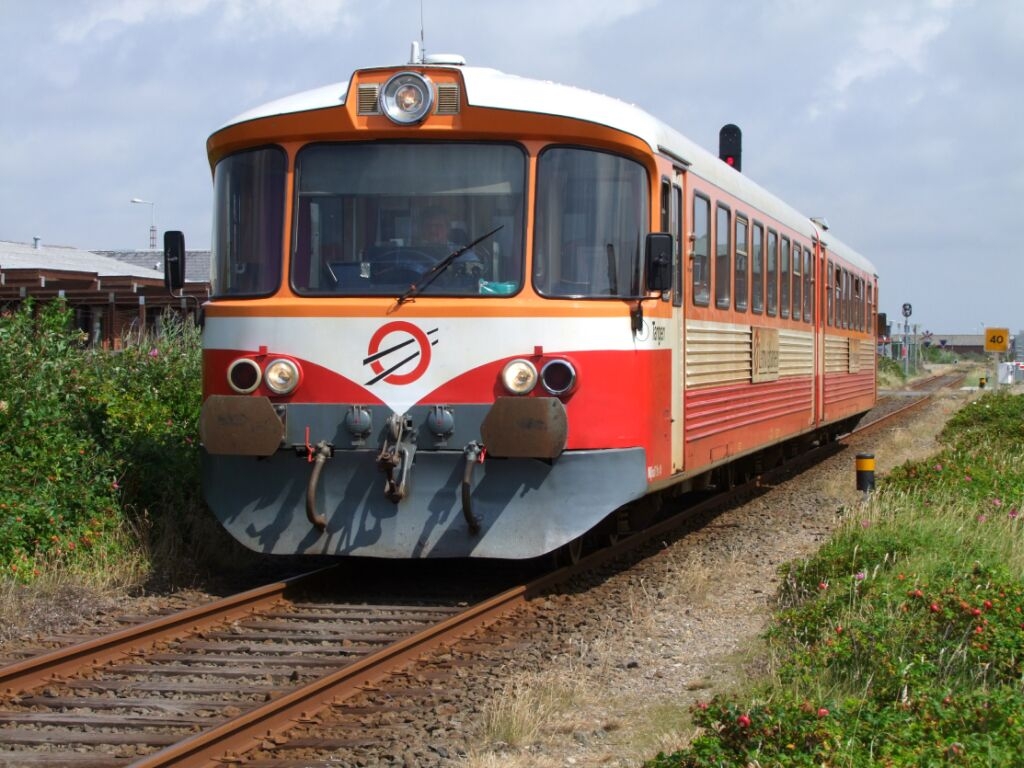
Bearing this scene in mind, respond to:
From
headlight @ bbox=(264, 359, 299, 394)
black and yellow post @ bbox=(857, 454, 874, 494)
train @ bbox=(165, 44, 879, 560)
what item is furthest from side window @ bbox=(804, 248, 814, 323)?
headlight @ bbox=(264, 359, 299, 394)

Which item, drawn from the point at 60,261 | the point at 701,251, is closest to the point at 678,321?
the point at 701,251

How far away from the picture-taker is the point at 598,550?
995cm

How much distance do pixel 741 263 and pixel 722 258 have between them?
2.60ft

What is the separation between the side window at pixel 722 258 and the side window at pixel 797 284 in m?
3.42

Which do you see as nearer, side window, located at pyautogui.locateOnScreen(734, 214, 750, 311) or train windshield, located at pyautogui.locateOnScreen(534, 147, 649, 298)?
train windshield, located at pyautogui.locateOnScreen(534, 147, 649, 298)

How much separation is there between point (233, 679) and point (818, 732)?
9.99ft

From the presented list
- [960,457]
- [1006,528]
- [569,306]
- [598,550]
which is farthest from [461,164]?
[960,457]

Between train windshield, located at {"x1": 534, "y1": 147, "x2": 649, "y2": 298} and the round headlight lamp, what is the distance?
775 mm

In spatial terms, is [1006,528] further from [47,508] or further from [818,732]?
[47,508]

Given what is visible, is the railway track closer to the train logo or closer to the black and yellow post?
the train logo

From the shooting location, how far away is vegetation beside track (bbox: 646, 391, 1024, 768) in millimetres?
4594

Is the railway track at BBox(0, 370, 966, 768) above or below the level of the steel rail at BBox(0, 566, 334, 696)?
below

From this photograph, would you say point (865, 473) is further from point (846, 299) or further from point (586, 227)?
point (846, 299)

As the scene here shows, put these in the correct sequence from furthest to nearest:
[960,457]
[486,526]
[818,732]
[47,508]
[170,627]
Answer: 1. [960,457]
2. [47,508]
3. [486,526]
4. [170,627]
5. [818,732]
